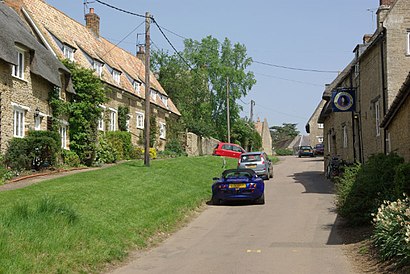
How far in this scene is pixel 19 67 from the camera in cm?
2212

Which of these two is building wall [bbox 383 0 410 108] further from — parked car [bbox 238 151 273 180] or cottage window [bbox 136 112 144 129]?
cottage window [bbox 136 112 144 129]

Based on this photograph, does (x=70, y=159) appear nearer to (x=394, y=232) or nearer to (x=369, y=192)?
(x=369, y=192)

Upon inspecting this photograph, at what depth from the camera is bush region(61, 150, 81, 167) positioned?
25.4 meters

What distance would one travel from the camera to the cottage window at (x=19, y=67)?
71.3 feet

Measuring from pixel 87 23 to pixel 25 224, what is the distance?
106ft

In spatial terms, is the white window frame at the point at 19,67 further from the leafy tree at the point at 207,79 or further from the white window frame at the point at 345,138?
the leafy tree at the point at 207,79

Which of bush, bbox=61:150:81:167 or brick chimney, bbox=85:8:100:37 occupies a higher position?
brick chimney, bbox=85:8:100:37

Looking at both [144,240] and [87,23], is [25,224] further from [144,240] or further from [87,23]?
[87,23]

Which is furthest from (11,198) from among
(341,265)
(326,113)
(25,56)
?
(326,113)

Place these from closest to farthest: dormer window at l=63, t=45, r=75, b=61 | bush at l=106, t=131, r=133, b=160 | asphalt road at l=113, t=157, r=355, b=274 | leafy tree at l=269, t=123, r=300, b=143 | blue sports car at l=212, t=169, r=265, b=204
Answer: asphalt road at l=113, t=157, r=355, b=274 → blue sports car at l=212, t=169, r=265, b=204 → dormer window at l=63, t=45, r=75, b=61 → bush at l=106, t=131, r=133, b=160 → leafy tree at l=269, t=123, r=300, b=143

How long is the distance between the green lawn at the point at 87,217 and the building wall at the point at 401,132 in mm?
6520

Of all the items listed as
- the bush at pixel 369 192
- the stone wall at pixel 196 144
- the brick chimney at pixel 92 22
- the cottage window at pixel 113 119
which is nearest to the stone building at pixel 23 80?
the cottage window at pixel 113 119

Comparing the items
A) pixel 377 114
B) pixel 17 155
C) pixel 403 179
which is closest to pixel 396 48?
pixel 377 114

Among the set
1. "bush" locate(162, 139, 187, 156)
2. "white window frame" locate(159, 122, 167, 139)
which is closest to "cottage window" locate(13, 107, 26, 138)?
"bush" locate(162, 139, 187, 156)
